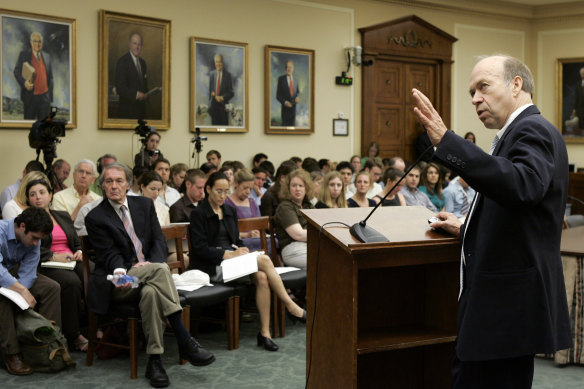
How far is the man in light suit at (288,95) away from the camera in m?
10.5

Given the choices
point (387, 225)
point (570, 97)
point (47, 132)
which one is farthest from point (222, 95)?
point (387, 225)

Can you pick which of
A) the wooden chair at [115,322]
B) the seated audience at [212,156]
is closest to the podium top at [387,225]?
the wooden chair at [115,322]

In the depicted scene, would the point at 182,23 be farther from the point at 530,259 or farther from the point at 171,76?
the point at 530,259

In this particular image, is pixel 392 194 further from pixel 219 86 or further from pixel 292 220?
pixel 219 86

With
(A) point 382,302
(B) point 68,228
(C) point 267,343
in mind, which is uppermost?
(B) point 68,228

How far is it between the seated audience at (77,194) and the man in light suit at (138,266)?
1.55m

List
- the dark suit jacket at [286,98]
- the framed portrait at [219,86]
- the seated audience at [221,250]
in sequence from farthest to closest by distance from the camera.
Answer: the dark suit jacket at [286,98]
the framed portrait at [219,86]
the seated audience at [221,250]

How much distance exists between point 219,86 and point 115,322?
6.13m

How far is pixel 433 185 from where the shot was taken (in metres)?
7.32

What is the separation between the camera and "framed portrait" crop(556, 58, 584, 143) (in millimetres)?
13172

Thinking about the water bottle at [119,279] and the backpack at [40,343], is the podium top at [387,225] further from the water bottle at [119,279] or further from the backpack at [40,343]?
the backpack at [40,343]

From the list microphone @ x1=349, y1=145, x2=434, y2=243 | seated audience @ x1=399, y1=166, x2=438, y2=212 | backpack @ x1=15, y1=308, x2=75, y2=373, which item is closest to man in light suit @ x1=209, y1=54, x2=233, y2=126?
seated audience @ x1=399, y1=166, x2=438, y2=212

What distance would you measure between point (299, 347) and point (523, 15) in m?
10.9

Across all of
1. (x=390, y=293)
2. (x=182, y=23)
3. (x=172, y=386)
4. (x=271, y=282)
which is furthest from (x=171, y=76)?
(x=390, y=293)
